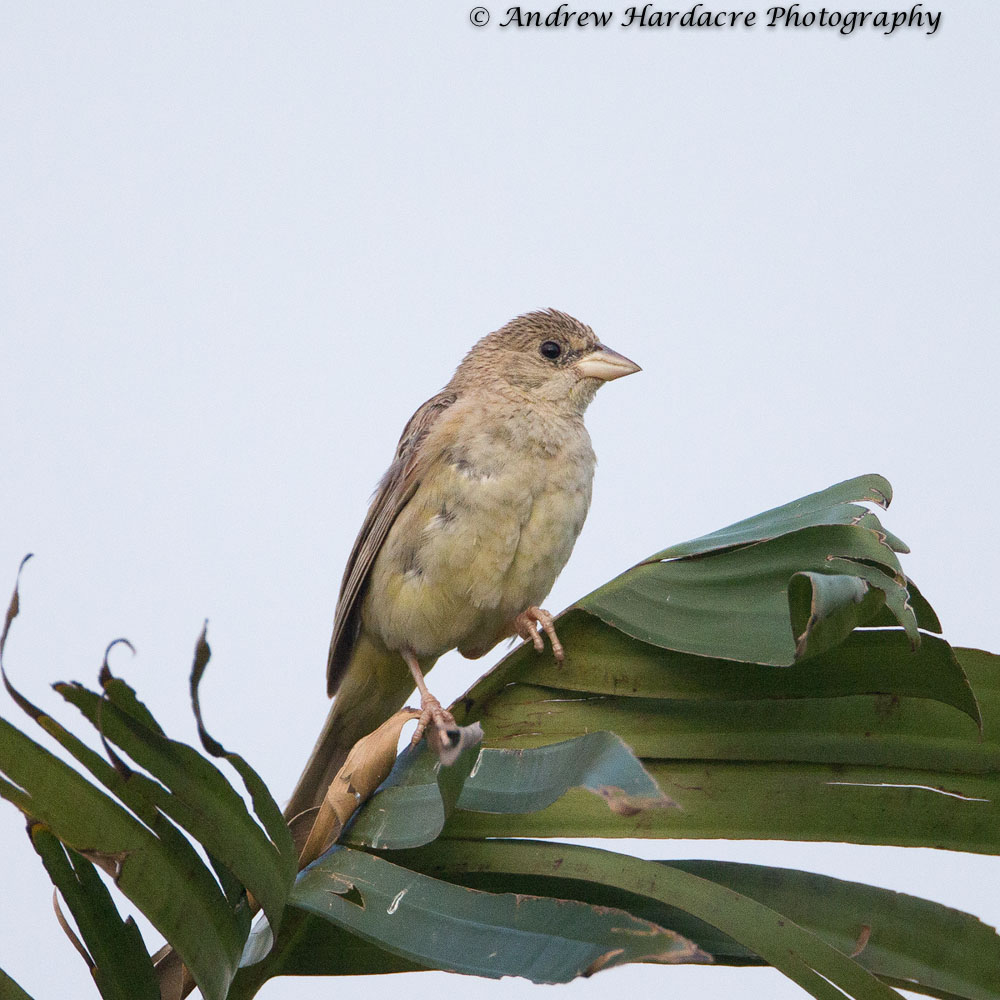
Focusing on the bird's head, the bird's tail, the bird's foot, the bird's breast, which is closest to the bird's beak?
the bird's head

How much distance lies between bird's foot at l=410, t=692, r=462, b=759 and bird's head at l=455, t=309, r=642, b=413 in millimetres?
1267

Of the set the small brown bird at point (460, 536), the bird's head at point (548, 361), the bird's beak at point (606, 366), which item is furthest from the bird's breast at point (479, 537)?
the bird's beak at point (606, 366)

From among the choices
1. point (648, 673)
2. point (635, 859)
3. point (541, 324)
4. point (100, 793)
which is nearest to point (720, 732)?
point (648, 673)

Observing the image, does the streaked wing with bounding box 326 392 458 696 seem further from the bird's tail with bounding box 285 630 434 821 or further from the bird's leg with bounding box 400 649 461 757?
the bird's leg with bounding box 400 649 461 757

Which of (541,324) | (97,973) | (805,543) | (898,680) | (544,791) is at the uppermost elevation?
(541,324)

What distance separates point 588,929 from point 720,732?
→ 2.10 ft

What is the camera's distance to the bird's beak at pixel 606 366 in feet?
14.2

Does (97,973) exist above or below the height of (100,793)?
below

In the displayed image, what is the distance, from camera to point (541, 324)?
179 inches

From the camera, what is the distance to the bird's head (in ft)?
14.1

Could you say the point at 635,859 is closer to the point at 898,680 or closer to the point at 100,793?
the point at 898,680

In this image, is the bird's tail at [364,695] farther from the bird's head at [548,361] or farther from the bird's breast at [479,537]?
the bird's head at [548,361]

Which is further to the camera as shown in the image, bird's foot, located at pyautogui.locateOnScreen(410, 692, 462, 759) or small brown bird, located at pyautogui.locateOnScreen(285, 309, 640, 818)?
small brown bird, located at pyautogui.locateOnScreen(285, 309, 640, 818)

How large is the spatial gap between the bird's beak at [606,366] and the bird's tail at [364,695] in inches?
49.3
